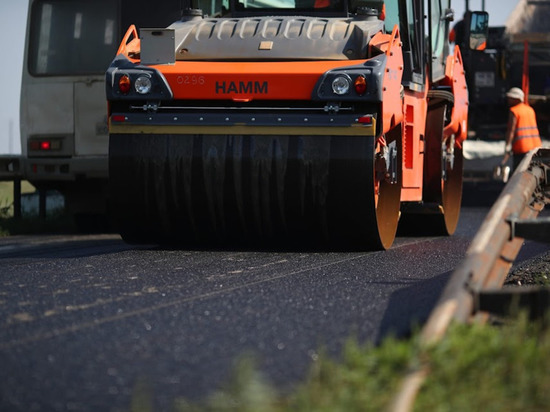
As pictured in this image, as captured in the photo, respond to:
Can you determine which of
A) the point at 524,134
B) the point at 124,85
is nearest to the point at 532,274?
the point at 124,85

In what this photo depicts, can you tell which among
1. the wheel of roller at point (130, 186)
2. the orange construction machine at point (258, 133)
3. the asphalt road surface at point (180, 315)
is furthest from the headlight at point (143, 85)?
the asphalt road surface at point (180, 315)

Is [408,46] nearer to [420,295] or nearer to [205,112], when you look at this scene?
[205,112]

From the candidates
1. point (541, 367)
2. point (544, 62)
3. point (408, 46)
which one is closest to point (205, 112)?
point (408, 46)

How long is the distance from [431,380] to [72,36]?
35.3 ft

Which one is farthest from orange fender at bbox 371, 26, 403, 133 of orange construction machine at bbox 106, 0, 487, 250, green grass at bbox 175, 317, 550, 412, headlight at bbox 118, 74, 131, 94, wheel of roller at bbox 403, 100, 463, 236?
green grass at bbox 175, 317, 550, 412

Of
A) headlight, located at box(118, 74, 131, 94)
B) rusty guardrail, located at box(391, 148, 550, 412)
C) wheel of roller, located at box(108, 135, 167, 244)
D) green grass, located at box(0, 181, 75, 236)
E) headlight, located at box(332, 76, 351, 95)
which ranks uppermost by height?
headlight, located at box(332, 76, 351, 95)

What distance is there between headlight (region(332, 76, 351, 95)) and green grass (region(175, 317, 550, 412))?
448 cm

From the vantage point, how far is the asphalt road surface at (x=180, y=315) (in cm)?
404

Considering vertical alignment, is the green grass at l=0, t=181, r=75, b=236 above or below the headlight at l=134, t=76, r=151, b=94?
below

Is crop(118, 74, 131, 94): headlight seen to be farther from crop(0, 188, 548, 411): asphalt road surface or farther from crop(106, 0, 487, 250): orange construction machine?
crop(0, 188, 548, 411): asphalt road surface

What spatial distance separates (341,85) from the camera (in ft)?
27.9

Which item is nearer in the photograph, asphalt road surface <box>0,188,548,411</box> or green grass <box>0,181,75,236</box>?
asphalt road surface <box>0,188,548,411</box>

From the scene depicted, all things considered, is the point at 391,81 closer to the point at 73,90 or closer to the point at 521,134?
the point at 73,90

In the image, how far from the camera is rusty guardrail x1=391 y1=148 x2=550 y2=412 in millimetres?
3785
